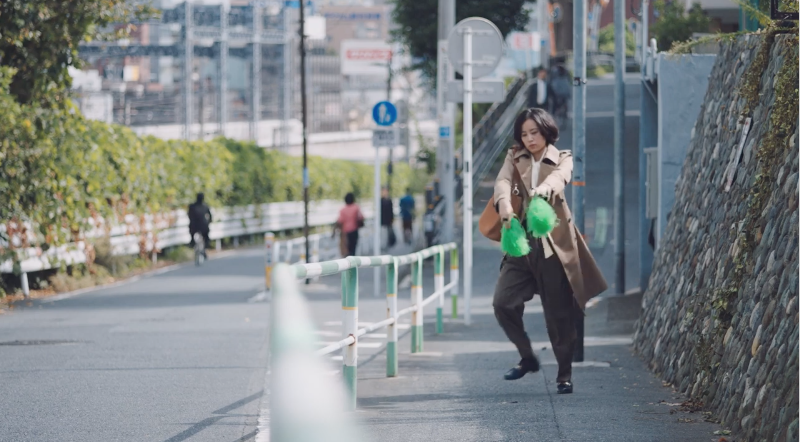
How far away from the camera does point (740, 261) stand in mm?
6945

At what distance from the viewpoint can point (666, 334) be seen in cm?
891

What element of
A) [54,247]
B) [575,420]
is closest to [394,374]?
[575,420]

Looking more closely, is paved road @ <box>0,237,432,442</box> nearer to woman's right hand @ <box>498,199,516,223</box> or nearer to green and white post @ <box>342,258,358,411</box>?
green and white post @ <box>342,258,358,411</box>

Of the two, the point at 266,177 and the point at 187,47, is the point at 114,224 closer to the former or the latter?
the point at 266,177

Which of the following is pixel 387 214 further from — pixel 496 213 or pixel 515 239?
pixel 515 239

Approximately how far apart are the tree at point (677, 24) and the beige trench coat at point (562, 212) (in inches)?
756

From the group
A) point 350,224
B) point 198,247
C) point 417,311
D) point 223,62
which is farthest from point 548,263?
point 223,62

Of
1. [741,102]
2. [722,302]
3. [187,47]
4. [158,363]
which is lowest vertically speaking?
[158,363]

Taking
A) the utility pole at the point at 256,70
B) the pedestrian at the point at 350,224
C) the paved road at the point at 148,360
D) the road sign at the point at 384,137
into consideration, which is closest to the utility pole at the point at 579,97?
the paved road at the point at 148,360

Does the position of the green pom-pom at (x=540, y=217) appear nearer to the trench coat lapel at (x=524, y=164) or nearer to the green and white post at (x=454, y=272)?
the trench coat lapel at (x=524, y=164)

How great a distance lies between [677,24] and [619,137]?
12.5 metres

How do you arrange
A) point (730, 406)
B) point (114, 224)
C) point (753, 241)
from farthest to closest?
point (114, 224), point (753, 241), point (730, 406)

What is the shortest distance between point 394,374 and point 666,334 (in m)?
2.05

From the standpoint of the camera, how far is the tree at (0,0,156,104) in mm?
17859
